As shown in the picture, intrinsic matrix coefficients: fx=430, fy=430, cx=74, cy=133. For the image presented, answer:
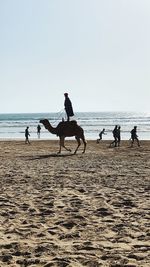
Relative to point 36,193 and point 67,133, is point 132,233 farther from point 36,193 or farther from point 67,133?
point 67,133

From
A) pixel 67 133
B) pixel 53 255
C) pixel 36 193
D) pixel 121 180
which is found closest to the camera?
pixel 53 255

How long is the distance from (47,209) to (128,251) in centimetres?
309

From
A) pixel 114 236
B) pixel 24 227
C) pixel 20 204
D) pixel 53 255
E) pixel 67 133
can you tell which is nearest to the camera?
pixel 53 255

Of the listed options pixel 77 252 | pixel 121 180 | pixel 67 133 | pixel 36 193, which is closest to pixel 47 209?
pixel 36 193

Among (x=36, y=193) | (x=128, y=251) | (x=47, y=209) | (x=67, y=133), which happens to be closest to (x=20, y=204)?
(x=47, y=209)

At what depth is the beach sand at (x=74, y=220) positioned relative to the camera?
5.81m

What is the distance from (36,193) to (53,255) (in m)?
5.05

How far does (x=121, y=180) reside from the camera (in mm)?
13242

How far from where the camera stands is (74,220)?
25.8ft

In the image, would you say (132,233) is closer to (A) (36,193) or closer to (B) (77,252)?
(B) (77,252)

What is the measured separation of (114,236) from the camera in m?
6.82

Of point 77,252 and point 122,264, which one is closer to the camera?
point 122,264

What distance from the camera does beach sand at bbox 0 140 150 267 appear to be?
5.81m

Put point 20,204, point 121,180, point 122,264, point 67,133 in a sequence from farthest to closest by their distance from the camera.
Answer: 1. point 67,133
2. point 121,180
3. point 20,204
4. point 122,264
